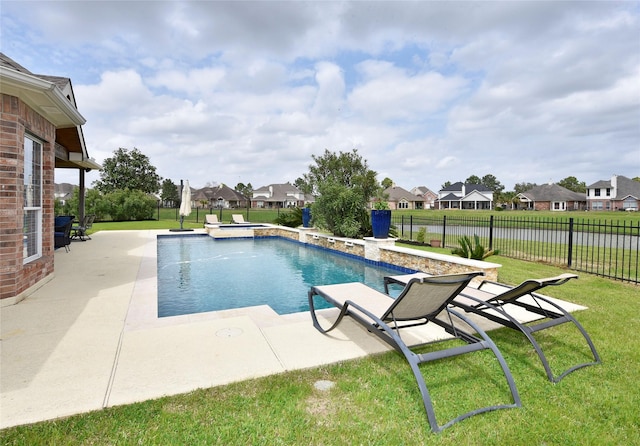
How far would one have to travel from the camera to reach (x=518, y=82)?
14.9 meters

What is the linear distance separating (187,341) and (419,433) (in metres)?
2.56

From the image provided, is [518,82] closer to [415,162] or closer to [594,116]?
[594,116]

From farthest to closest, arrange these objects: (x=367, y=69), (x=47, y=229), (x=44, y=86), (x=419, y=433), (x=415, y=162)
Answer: (x=415, y=162) → (x=367, y=69) → (x=47, y=229) → (x=44, y=86) → (x=419, y=433)

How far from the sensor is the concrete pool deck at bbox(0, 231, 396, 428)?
8.75ft

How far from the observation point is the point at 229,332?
400cm

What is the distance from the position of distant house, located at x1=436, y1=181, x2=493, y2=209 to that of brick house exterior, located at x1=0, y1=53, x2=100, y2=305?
70054mm

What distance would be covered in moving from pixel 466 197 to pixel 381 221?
209 feet

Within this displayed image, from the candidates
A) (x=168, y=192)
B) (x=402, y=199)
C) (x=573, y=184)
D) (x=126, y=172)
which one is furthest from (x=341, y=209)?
(x=573, y=184)

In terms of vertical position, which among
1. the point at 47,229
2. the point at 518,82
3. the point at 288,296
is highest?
the point at 518,82

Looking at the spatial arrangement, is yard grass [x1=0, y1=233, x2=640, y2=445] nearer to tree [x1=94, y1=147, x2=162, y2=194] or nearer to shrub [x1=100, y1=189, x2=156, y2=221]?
shrub [x1=100, y1=189, x2=156, y2=221]

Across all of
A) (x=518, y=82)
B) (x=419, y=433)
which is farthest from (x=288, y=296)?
(x=518, y=82)

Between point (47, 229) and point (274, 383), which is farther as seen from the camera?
point (47, 229)

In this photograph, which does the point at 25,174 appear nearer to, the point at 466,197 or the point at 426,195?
the point at 466,197

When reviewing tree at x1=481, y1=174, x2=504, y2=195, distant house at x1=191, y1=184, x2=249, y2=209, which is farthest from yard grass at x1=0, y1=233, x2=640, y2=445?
tree at x1=481, y1=174, x2=504, y2=195
